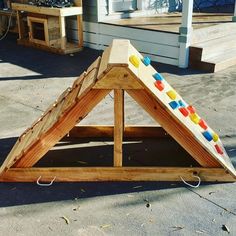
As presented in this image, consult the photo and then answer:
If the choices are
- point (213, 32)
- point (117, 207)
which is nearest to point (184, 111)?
point (117, 207)

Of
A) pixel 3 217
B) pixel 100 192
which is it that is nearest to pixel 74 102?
pixel 100 192

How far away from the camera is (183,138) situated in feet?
10.3

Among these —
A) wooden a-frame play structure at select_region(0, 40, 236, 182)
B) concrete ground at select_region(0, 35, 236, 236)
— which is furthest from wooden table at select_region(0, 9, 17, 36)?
wooden a-frame play structure at select_region(0, 40, 236, 182)

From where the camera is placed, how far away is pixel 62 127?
10.2 ft

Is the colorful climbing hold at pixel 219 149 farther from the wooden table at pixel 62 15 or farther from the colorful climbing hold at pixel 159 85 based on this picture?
the wooden table at pixel 62 15

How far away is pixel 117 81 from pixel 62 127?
597 mm

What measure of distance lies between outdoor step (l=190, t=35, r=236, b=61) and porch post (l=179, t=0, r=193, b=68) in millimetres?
115

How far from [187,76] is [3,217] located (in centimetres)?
426

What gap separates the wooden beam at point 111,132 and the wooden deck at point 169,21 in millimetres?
3410

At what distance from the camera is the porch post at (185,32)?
21.4 ft

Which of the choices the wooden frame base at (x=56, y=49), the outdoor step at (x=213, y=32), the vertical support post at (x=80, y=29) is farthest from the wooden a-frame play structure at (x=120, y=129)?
the vertical support post at (x=80, y=29)

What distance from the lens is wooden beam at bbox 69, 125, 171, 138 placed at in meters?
4.08

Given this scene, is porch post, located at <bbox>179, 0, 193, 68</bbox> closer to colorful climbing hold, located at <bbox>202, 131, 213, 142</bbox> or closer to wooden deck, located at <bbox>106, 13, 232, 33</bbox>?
wooden deck, located at <bbox>106, 13, 232, 33</bbox>

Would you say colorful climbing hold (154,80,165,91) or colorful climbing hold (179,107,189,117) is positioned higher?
colorful climbing hold (154,80,165,91)
